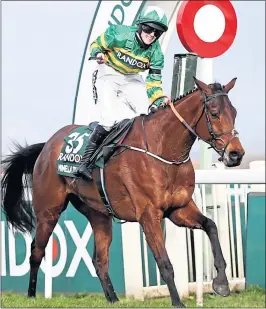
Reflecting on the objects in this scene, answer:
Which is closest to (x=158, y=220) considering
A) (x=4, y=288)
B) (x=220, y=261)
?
(x=220, y=261)

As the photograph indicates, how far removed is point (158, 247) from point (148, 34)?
53.7 inches

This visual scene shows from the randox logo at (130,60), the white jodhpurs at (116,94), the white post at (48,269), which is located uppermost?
the randox logo at (130,60)

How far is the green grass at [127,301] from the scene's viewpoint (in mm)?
6848

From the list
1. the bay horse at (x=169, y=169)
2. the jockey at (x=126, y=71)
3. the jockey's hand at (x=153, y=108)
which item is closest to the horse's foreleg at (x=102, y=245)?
the bay horse at (x=169, y=169)

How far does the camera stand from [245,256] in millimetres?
8094

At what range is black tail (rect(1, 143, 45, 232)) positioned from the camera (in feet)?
24.6

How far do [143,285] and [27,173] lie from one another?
4.27ft

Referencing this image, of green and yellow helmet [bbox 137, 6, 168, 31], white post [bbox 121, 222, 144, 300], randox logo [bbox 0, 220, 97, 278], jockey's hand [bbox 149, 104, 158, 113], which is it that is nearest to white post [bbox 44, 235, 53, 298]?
randox logo [bbox 0, 220, 97, 278]

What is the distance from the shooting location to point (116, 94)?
21.0ft

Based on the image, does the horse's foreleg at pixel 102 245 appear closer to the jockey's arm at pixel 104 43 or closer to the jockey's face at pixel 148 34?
the jockey's arm at pixel 104 43

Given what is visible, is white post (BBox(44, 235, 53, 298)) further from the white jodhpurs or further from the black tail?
the white jodhpurs

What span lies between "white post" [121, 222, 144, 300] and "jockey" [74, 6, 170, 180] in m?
1.23

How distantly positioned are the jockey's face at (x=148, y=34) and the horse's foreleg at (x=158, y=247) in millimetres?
1089

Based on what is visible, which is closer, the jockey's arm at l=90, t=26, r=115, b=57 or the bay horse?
the bay horse
